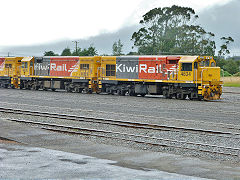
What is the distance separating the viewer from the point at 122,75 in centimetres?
3356

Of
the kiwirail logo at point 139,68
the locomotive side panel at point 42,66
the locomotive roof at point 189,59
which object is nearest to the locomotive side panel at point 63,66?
the locomotive side panel at point 42,66

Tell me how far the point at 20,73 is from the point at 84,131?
31489mm

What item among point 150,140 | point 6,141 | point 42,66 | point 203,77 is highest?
point 42,66

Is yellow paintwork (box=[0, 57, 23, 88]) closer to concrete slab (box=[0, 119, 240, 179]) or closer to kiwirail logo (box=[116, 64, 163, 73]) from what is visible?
kiwirail logo (box=[116, 64, 163, 73])

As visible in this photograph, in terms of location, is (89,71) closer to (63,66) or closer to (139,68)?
(63,66)

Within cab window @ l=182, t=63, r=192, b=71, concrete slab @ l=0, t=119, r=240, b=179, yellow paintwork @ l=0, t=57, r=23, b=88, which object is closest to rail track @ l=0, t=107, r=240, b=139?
concrete slab @ l=0, t=119, r=240, b=179

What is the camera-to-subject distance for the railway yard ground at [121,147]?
292 inches

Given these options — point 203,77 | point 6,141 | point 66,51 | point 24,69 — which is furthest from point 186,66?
point 66,51

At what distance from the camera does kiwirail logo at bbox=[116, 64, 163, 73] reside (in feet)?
102

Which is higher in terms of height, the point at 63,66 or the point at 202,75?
the point at 63,66

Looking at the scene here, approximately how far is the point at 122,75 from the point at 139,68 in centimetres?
191

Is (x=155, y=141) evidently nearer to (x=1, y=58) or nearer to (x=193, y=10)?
(x=1, y=58)

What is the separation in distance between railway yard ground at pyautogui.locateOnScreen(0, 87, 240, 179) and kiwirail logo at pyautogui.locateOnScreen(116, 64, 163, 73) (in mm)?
13112

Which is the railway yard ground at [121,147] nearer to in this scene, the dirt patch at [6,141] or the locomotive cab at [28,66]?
the dirt patch at [6,141]
